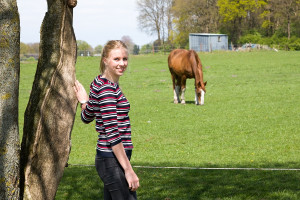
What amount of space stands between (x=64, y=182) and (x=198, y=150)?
12.7ft

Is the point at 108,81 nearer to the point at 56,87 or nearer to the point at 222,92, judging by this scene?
the point at 56,87

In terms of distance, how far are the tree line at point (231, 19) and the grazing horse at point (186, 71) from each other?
134ft

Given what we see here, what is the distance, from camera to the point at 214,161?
9.13 m

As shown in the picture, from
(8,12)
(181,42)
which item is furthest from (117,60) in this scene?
(181,42)

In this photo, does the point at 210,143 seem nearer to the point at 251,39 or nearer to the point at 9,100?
the point at 9,100

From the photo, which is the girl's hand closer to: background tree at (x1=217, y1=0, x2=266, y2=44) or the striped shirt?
the striped shirt

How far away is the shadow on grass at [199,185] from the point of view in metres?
6.37

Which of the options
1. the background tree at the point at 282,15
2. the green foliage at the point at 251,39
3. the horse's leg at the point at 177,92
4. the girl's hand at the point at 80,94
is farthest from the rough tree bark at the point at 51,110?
the background tree at the point at 282,15

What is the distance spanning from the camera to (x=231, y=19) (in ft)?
235

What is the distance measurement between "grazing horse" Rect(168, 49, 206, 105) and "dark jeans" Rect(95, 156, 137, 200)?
14.8m

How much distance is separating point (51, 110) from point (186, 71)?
51.0 feet

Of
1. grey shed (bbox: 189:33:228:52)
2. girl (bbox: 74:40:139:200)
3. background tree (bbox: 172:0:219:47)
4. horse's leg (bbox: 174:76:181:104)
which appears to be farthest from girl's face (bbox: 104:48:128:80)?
background tree (bbox: 172:0:219:47)

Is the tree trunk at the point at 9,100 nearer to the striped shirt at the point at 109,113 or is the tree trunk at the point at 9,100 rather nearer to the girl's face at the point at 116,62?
the striped shirt at the point at 109,113

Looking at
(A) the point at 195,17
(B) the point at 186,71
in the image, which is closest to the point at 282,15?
(A) the point at 195,17
